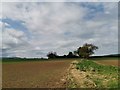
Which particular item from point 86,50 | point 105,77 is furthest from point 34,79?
point 86,50

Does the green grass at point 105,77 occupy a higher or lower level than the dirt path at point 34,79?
higher

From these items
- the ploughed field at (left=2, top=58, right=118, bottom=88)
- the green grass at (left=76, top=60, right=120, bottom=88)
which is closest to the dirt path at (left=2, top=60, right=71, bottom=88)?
the ploughed field at (left=2, top=58, right=118, bottom=88)

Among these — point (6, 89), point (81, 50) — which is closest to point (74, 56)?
point (81, 50)

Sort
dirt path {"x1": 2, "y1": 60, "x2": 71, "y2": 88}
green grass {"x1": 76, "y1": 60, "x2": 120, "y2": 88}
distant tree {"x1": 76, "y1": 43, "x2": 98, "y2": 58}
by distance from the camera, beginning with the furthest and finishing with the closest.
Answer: distant tree {"x1": 76, "y1": 43, "x2": 98, "y2": 58} → dirt path {"x1": 2, "y1": 60, "x2": 71, "y2": 88} → green grass {"x1": 76, "y1": 60, "x2": 120, "y2": 88}

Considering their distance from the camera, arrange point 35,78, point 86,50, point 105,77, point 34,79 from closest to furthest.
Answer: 1. point 105,77
2. point 34,79
3. point 35,78
4. point 86,50

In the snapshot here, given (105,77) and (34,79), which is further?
(34,79)

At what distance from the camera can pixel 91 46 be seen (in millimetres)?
107125

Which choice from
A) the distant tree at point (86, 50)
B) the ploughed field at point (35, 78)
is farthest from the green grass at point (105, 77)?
the distant tree at point (86, 50)

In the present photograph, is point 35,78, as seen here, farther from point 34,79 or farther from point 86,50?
point 86,50

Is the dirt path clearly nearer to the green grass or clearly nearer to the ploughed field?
the ploughed field

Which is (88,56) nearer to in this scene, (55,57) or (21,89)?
(55,57)

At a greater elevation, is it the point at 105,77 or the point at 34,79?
the point at 105,77

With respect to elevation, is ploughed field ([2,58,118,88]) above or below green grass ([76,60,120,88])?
below

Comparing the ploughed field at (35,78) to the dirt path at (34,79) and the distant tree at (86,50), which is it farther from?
the distant tree at (86,50)
